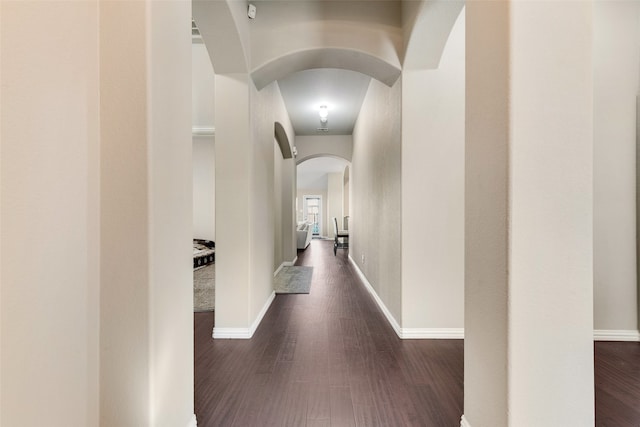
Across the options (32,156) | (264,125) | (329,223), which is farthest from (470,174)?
(329,223)

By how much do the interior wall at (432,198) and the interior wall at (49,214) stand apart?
2.27 meters

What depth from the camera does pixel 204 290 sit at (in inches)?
171

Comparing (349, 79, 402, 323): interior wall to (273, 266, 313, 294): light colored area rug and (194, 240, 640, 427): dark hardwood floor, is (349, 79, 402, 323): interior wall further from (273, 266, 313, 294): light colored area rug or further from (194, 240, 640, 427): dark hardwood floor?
(273, 266, 313, 294): light colored area rug

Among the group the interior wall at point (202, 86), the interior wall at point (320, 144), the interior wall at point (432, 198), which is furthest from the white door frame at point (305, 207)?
the interior wall at point (432, 198)

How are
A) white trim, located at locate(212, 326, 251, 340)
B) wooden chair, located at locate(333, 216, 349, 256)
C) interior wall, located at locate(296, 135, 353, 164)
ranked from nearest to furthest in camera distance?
1. white trim, located at locate(212, 326, 251, 340)
2. interior wall, located at locate(296, 135, 353, 164)
3. wooden chair, located at locate(333, 216, 349, 256)

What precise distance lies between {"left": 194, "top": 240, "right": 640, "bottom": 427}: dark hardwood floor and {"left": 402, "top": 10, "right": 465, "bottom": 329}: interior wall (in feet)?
1.09

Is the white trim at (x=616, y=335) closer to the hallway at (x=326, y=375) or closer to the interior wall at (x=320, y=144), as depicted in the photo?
the hallway at (x=326, y=375)

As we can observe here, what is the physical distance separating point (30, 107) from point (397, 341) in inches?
107

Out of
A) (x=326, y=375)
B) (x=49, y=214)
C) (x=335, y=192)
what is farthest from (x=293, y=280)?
(x=335, y=192)

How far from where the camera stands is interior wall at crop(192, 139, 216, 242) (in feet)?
25.6

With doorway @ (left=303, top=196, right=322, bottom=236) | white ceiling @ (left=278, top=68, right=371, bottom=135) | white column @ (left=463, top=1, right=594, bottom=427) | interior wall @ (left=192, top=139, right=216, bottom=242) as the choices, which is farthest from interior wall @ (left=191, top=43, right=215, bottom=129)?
doorway @ (left=303, top=196, right=322, bottom=236)

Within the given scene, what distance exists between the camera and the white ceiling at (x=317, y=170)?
34.3 feet

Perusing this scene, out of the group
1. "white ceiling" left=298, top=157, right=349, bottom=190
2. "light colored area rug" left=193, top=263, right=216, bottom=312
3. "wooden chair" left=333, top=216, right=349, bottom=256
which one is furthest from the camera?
"white ceiling" left=298, top=157, right=349, bottom=190

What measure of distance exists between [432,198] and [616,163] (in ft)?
5.31
